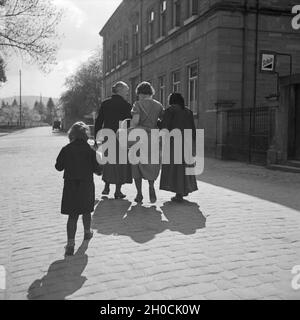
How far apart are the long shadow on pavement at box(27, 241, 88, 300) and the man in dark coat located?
3.04 meters

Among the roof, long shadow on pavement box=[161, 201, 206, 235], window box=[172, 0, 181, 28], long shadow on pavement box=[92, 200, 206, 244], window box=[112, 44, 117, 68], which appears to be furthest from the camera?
window box=[112, 44, 117, 68]

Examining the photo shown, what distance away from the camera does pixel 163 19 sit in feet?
76.1

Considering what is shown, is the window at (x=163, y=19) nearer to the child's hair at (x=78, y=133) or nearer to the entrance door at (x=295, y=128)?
the entrance door at (x=295, y=128)

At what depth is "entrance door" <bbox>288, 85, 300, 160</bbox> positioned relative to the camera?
12.2 metres

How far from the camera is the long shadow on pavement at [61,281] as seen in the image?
3326mm

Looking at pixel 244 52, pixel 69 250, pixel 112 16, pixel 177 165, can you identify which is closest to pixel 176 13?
pixel 244 52

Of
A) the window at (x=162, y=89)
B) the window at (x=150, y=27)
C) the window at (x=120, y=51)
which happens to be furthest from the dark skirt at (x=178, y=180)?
the window at (x=120, y=51)

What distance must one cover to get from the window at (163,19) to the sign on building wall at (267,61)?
1057cm

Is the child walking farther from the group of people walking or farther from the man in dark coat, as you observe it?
the man in dark coat

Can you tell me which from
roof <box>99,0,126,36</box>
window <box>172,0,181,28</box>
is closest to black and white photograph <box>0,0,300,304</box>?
window <box>172,0,181,28</box>

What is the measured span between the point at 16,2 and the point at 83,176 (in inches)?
888

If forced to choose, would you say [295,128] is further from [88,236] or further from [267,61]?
[88,236]

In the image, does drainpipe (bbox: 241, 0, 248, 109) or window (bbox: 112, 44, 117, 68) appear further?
window (bbox: 112, 44, 117, 68)

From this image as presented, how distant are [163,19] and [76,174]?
66.8 feet
